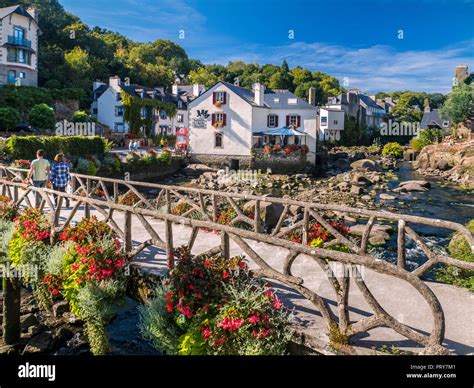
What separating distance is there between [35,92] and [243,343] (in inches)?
1925

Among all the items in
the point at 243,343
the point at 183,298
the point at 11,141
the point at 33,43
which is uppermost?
the point at 33,43

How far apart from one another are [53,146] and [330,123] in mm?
45795

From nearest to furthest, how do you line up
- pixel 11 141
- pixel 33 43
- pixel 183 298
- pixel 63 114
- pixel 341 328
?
pixel 341 328 < pixel 183 298 < pixel 11 141 < pixel 63 114 < pixel 33 43

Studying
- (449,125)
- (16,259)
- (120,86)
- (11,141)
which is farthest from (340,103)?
(16,259)

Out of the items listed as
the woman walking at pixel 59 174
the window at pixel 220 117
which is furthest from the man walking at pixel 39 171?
the window at pixel 220 117

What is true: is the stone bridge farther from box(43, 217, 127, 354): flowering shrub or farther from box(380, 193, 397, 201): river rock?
box(380, 193, 397, 201): river rock

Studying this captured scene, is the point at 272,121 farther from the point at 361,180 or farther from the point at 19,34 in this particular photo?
the point at 19,34

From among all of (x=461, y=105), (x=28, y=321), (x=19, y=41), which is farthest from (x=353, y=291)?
(x=19, y=41)

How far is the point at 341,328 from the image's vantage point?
4996mm

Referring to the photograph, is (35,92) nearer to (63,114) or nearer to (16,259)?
(63,114)

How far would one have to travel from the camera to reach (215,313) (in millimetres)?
5445

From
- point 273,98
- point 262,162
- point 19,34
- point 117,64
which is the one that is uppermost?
point 117,64

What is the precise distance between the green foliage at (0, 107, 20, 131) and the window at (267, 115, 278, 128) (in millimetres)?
25644
